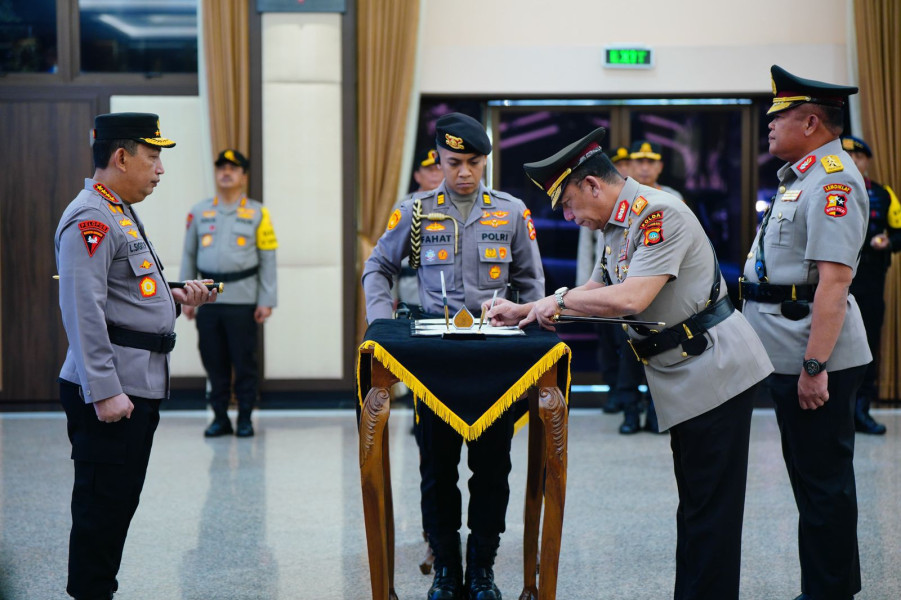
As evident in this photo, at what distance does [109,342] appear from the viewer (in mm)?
2723

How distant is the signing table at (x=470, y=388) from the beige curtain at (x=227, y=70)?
436 centimetres

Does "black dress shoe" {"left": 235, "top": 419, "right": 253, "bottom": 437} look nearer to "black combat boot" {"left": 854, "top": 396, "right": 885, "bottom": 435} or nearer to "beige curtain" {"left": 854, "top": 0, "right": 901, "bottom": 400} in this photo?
"black combat boot" {"left": 854, "top": 396, "right": 885, "bottom": 435}

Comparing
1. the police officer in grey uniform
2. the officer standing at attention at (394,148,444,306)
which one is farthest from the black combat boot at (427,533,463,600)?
the officer standing at attention at (394,148,444,306)

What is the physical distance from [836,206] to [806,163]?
20cm

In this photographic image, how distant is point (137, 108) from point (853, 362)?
5.48 meters

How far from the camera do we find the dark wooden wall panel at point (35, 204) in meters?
6.79

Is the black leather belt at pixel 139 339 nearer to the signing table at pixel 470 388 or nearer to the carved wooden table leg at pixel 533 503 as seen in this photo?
the signing table at pixel 470 388

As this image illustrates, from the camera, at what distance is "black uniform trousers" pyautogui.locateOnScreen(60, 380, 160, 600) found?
2.76m

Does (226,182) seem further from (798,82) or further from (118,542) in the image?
(798,82)

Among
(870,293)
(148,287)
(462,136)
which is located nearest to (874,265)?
(870,293)

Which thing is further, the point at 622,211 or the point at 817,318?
the point at 817,318

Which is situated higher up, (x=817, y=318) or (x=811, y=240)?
(x=811, y=240)

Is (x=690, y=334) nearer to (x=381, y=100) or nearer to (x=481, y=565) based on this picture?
(x=481, y=565)

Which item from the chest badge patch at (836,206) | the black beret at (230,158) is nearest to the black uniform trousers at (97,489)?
the chest badge patch at (836,206)
